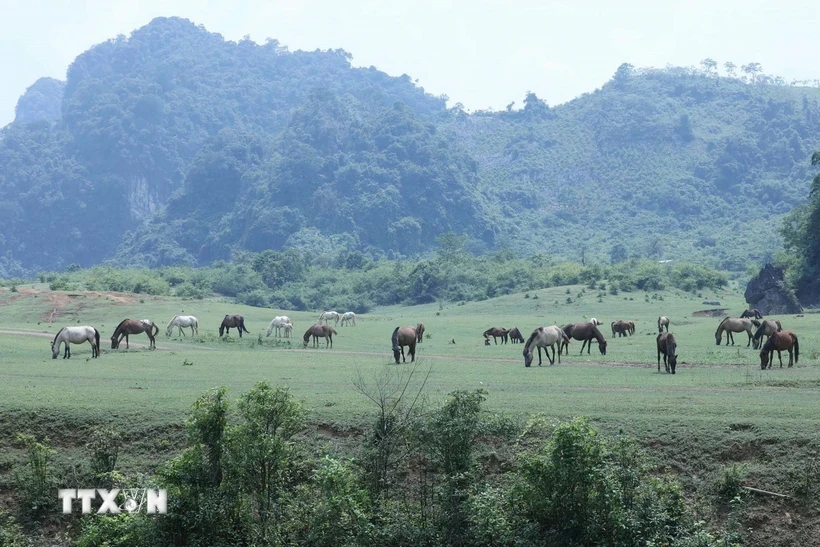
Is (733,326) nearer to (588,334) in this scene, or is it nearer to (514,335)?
(588,334)

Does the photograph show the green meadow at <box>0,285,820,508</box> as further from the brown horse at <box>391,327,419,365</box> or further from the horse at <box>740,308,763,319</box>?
the horse at <box>740,308,763,319</box>

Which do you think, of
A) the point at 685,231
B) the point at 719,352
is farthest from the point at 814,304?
the point at 685,231

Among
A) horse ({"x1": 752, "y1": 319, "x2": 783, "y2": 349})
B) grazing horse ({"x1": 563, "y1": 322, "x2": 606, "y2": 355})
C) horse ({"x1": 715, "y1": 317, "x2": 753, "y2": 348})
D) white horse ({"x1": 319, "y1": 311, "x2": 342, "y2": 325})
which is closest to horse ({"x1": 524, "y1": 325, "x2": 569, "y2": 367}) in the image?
grazing horse ({"x1": 563, "y1": 322, "x2": 606, "y2": 355})

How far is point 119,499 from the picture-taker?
17.3 meters

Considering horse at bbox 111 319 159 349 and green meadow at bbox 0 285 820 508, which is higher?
horse at bbox 111 319 159 349

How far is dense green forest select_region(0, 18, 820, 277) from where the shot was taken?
482 ft

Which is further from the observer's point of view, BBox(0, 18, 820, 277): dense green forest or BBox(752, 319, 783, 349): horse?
BBox(0, 18, 820, 277): dense green forest

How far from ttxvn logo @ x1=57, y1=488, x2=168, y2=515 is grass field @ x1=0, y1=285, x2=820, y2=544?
1.22 metres

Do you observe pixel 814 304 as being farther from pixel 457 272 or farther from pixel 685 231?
pixel 685 231

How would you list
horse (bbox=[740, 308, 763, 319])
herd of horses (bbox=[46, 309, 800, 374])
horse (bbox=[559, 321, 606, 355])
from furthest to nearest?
horse (bbox=[740, 308, 763, 319])
horse (bbox=[559, 321, 606, 355])
herd of horses (bbox=[46, 309, 800, 374])

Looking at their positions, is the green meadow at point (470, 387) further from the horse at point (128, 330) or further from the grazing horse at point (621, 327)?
the grazing horse at point (621, 327)

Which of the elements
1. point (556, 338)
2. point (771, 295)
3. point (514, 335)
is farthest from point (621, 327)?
point (771, 295)

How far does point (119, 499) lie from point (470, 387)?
31.8ft

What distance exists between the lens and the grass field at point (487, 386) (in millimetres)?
17203
